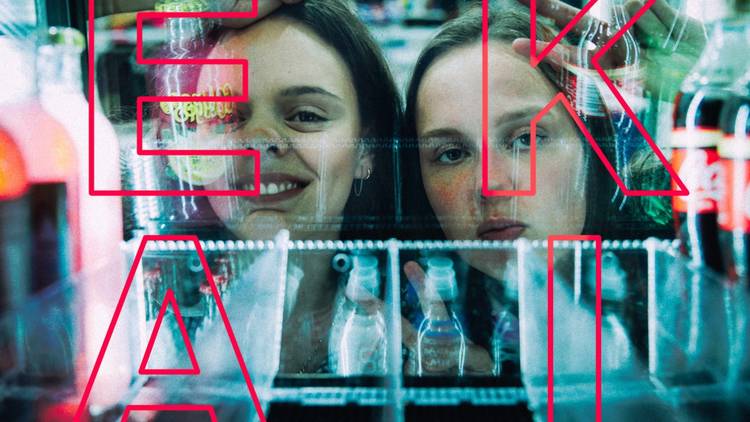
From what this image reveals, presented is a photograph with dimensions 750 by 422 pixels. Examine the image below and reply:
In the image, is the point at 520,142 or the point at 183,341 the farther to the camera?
the point at 183,341

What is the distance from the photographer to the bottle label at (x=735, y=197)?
141 centimetres

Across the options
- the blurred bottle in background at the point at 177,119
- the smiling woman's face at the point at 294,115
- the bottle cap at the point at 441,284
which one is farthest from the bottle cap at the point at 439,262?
the blurred bottle in background at the point at 177,119

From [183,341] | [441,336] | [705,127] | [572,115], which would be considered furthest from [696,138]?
[183,341]

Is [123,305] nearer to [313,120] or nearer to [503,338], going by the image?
[313,120]

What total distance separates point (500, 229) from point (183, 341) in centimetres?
79

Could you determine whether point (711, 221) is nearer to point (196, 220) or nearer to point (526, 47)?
point (526, 47)

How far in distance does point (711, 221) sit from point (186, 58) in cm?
125

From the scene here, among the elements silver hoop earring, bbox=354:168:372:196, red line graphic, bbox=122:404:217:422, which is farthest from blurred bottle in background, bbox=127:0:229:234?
red line graphic, bbox=122:404:217:422

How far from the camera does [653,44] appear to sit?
1366 mm

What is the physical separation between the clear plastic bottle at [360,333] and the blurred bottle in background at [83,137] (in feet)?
1.84

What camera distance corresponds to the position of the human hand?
1354 mm

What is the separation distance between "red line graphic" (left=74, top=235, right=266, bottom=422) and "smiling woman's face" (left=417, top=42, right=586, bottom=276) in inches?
21.3

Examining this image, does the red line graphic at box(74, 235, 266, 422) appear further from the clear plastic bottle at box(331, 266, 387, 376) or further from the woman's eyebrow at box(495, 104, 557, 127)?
the woman's eyebrow at box(495, 104, 557, 127)

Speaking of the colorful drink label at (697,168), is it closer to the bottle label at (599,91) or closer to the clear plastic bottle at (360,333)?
the bottle label at (599,91)
